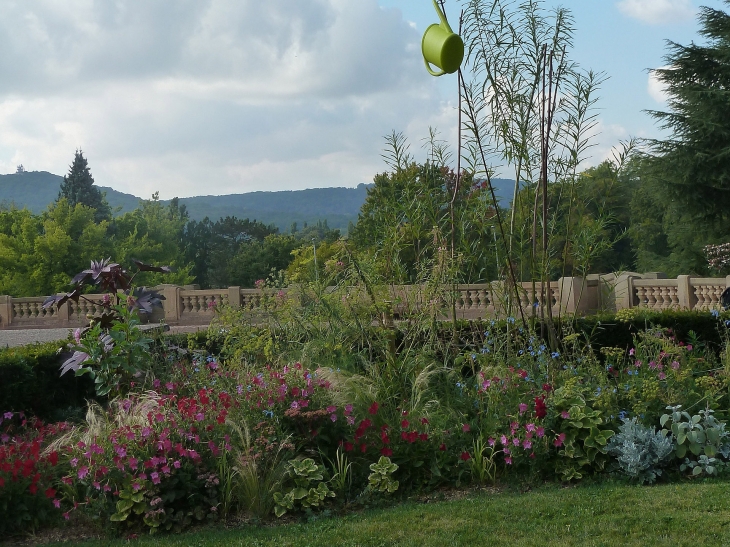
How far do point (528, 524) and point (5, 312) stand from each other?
23159 millimetres

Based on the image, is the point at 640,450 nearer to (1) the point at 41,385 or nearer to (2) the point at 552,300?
(1) the point at 41,385

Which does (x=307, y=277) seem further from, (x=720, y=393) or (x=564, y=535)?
(x=564, y=535)

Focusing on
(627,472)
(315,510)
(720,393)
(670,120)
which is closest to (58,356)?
(315,510)

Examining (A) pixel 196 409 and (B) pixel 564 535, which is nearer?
(B) pixel 564 535

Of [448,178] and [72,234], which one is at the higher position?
[72,234]

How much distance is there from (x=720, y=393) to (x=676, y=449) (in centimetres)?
113

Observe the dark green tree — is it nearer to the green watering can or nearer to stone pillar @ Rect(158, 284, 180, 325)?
stone pillar @ Rect(158, 284, 180, 325)

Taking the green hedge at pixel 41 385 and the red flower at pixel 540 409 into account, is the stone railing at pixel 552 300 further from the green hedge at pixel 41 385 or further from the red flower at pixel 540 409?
the red flower at pixel 540 409

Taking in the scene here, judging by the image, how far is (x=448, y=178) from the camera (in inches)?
316

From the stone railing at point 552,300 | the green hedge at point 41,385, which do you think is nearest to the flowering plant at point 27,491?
the green hedge at point 41,385

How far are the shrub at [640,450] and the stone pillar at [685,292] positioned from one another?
16.2 meters

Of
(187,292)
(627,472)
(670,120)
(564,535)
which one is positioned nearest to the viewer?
(564,535)

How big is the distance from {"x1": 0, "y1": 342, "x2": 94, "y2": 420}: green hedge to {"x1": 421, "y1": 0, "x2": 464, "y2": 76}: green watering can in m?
4.33

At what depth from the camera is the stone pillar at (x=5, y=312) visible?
78.2 ft
